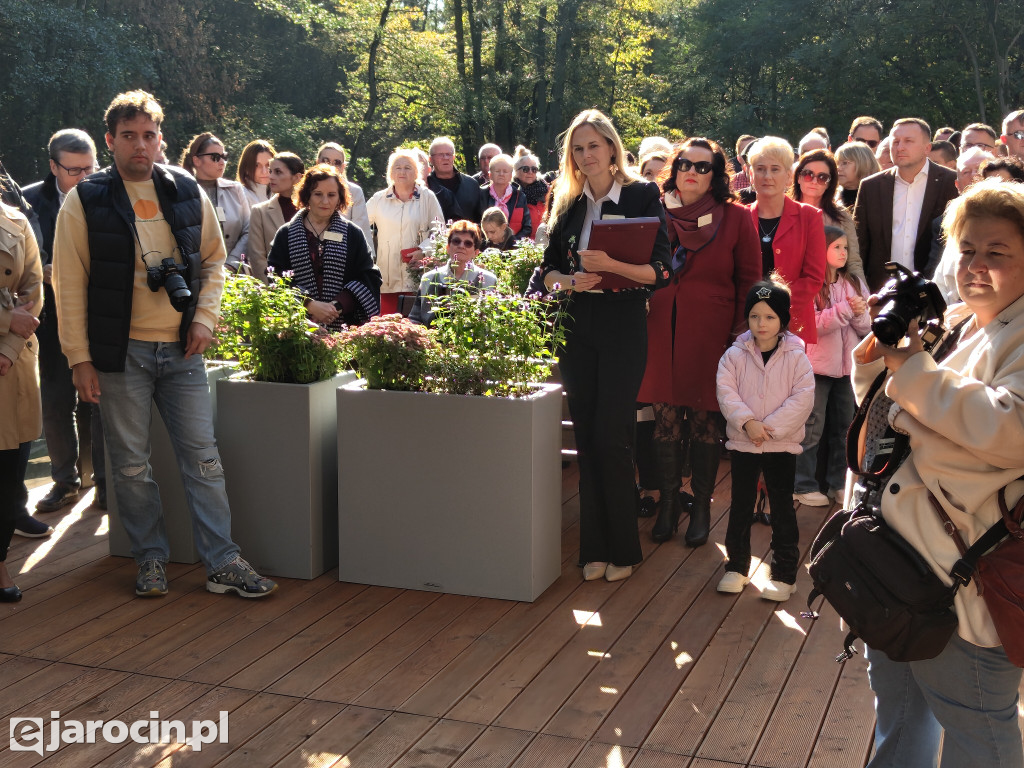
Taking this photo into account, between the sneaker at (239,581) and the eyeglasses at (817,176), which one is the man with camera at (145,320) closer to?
the sneaker at (239,581)

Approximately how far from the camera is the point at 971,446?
1.85 meters

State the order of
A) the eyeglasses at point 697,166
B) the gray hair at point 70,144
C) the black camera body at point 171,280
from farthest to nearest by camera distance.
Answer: the gray hair at point 70,144, the eyeglasses at point 697,166, the black camera body at point 171,280

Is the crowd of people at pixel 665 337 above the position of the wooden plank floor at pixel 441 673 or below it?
above

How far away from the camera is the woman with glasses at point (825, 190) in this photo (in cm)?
542

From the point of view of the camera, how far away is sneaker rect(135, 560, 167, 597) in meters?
4.11

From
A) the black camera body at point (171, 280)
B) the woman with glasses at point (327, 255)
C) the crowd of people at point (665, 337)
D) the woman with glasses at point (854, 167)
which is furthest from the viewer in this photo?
the woman with glasses at point (854, 167)

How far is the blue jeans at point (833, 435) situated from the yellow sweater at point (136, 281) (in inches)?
119

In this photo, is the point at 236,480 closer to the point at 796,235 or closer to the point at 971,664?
the point at 796,235

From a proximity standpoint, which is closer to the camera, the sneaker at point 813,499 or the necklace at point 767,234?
the necklace at point 767,234

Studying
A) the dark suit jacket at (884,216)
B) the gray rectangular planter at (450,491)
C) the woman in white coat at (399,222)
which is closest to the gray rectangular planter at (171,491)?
the gray rectangular planter at (450,491)

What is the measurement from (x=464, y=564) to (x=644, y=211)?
1.54m

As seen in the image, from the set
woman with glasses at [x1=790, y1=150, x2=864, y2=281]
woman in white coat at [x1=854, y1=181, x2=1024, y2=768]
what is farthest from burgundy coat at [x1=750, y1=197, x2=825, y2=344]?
woman in white coat at [x1=854, y1=181, x2=1024, y2=768]

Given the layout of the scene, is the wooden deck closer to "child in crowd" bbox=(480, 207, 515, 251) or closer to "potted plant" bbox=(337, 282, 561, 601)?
"potted plant" bbox=(337, 282, 561, 601)

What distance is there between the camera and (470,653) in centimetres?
359
